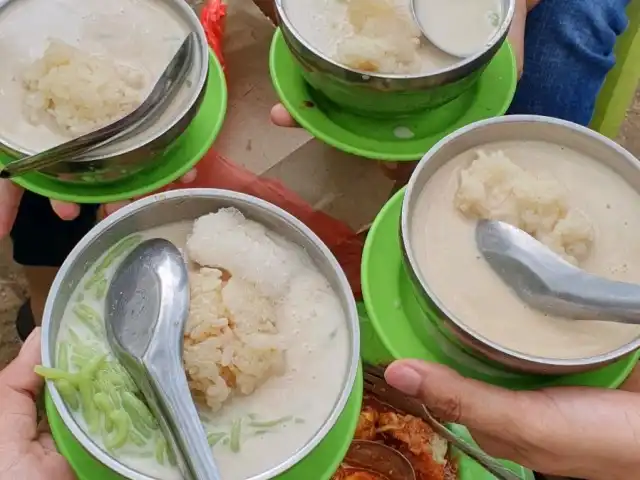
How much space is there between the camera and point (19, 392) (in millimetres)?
846

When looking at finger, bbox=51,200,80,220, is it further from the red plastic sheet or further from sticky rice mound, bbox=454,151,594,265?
sticky rice mound, bbox=454,151,594,265

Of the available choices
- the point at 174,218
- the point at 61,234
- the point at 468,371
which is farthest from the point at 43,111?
the point at 468,371

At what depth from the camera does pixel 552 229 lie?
78cm

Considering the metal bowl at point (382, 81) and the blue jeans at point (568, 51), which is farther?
the blue jeans at point (568, 51)

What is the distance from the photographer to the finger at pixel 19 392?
0.84 meters

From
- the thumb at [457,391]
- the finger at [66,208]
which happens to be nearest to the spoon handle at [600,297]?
the thumb at [457,391]

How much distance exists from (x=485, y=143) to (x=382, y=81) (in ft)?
0.49

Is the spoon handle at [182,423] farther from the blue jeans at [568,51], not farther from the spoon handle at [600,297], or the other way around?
the blue jeans at [568,51]

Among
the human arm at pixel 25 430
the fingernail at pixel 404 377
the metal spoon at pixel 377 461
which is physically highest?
the fingernail at pixel 404 377

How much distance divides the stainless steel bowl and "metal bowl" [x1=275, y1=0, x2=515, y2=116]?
121 mm

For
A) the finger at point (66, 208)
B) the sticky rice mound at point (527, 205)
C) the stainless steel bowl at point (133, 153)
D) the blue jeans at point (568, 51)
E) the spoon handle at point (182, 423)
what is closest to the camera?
the spoon handle at point (182, 423)

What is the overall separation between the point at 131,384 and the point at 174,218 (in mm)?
193

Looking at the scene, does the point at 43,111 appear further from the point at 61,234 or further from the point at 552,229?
the point at 552,229

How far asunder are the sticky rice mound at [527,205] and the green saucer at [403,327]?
0.10 meters
